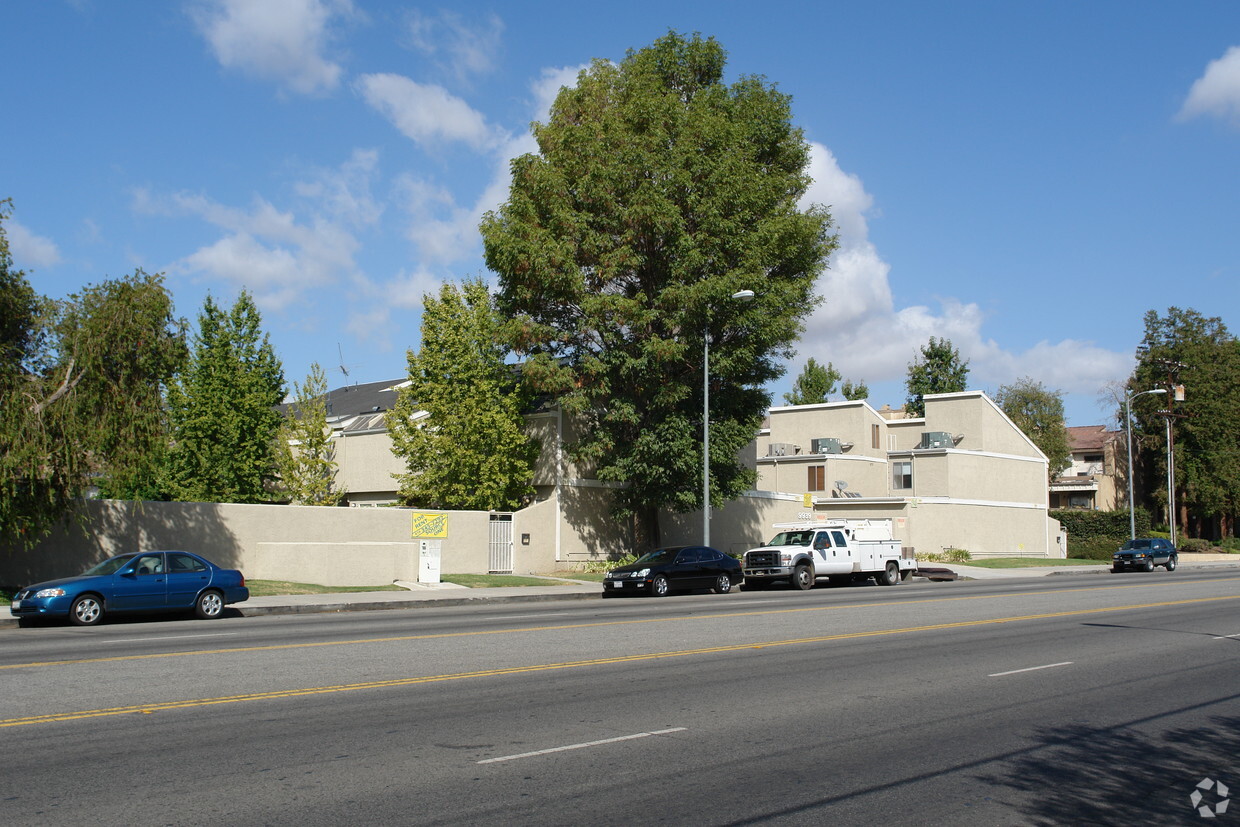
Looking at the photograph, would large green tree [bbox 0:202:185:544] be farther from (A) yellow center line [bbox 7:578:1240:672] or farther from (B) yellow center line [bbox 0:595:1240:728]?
(B) yellow center line [bbox 0:595:1240:728]

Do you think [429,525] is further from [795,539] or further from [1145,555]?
[1145,555]

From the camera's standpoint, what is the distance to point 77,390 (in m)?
22.9

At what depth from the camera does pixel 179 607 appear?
798 inches

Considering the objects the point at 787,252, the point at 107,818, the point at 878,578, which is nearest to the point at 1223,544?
the point at 878,578

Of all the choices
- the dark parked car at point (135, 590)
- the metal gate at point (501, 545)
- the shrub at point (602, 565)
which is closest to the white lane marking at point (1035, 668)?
the dark parked car at point (135, 590)

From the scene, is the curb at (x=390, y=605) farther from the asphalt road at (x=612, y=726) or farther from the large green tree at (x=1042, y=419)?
the large green tree at (x=1042, y=419)

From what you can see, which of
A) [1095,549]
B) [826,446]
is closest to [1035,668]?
[826,446]

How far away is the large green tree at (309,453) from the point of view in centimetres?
4106

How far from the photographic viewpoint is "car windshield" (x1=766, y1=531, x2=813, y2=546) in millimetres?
32781

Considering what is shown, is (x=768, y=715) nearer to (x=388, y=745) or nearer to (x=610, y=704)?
(x=610, y=704)

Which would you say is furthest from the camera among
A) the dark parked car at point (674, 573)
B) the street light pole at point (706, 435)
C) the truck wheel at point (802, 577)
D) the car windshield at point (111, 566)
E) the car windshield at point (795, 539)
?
the car windshield at point (795, 539)

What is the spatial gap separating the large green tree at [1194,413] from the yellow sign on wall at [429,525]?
189 feet

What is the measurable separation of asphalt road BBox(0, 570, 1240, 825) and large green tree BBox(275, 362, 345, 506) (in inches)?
951

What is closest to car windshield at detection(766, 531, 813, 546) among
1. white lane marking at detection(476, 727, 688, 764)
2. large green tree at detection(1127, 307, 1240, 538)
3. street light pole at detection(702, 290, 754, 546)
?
street light pole at detection(702, 290, 754, 546)
